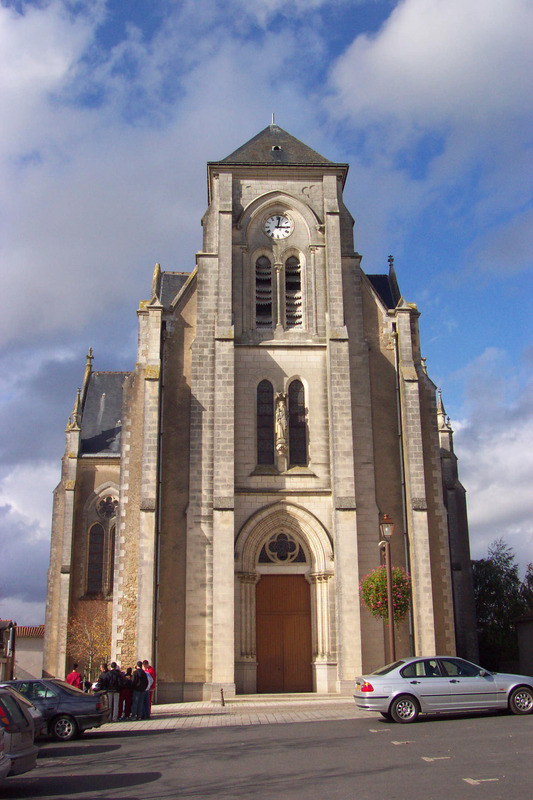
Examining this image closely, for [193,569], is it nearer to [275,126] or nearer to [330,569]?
[330,569]

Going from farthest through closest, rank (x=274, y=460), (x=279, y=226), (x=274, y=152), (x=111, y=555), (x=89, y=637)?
1. (x=111, y=555)
2. (x=89, y=637)
3. (x=274, y=152)
4. (x=279, y=226)
5. (x=274, y=460)

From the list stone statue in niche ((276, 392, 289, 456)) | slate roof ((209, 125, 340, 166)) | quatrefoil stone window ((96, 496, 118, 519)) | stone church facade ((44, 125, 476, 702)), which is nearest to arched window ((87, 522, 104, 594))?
quatrefoil stone window ((96, 496, 118, 519))

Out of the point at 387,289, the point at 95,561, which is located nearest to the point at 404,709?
the point at 387,289

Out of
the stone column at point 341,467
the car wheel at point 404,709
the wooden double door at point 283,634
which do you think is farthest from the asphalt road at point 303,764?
the wooden double door at point 283,634

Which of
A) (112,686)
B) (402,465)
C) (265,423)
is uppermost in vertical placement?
(265,423)

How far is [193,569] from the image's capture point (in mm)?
21281

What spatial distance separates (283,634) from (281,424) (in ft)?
19.8

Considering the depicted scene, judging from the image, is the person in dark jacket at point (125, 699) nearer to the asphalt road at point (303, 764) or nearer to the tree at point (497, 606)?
the asphalt road at point (303, 764)

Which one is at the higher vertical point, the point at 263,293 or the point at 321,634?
the point at 263,293

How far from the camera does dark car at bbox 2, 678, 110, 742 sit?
45.4ft

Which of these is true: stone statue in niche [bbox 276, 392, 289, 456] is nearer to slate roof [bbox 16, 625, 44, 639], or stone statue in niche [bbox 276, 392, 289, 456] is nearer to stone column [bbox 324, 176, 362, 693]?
stone column [bbox 324, 176, 362, 693]

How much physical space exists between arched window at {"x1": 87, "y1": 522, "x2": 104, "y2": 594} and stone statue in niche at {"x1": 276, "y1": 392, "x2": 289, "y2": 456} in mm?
12803

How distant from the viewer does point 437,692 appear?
13.5 meters

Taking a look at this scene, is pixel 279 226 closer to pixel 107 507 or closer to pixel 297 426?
pixel 297 426
